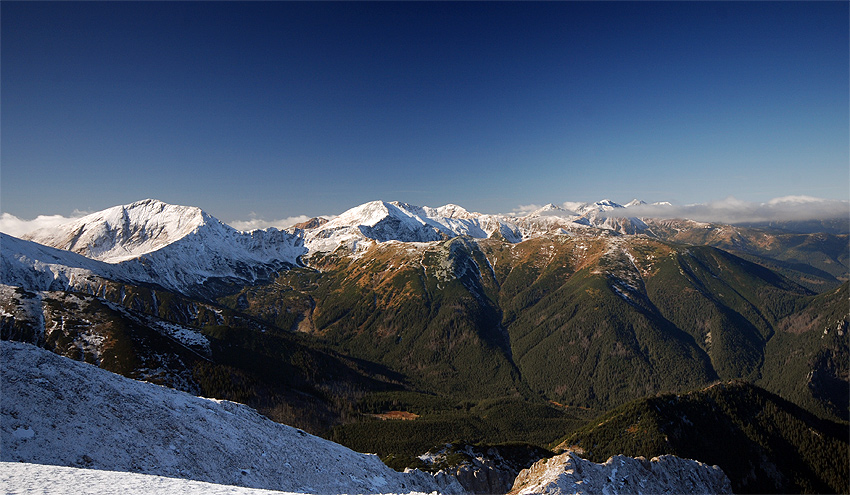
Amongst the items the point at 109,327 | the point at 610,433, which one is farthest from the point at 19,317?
the point at 610,433

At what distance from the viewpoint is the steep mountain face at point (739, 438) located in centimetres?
12050

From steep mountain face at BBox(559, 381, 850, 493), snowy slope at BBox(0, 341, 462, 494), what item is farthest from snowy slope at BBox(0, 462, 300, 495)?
steep mountain face at BBox(559, 381, 850, 493)

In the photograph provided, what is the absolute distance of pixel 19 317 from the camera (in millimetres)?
186875

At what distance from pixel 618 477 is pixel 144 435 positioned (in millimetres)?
76842

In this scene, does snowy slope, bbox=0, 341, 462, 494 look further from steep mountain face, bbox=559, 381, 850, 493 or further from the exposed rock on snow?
steep mountain face, bbox=559, 381, 850, 493

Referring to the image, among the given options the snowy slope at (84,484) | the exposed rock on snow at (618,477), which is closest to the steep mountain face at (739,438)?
the exposed rock on snow at (618,477)

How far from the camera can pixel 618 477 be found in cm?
6875

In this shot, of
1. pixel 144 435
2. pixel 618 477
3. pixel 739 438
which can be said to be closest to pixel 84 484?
pixel 144 435

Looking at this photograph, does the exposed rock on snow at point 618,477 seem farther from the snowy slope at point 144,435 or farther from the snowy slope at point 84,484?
the snowy slope at point 84,484

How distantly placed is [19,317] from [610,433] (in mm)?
289215

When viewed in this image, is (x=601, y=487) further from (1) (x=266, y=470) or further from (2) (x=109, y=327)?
(2) (x=109, y=327)

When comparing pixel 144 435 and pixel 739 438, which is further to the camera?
pixel 739 438

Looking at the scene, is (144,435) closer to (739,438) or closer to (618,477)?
(618,477)

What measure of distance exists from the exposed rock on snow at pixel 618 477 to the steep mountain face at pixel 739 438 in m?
37.5
